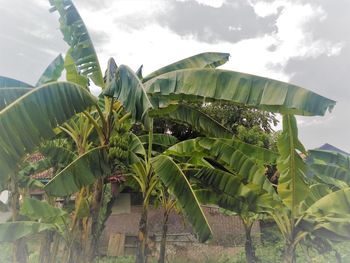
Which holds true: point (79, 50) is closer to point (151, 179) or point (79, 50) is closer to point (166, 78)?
point (166, 78)

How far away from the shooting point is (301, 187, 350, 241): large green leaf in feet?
16.6

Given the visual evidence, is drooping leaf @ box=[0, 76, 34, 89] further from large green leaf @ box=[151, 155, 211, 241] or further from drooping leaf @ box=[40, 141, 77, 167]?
large green leaf @ box=[151, 155, 211, 241]

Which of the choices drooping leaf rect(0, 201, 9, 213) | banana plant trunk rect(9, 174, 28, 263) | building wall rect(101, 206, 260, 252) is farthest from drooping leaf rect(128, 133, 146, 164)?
building wall rect(101, 206, 260, 252)

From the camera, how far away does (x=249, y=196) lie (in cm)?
558

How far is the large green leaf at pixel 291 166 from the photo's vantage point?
5176 millimetres

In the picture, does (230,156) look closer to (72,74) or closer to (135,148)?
(135,148)

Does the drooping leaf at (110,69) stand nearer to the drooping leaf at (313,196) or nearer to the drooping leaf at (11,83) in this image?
the drooping leaf at (11,83)

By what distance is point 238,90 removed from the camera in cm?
459

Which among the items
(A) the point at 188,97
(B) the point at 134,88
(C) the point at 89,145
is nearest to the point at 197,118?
(A) the point at 188,97

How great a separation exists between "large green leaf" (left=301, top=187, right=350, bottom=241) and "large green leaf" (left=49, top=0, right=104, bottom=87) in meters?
3.74

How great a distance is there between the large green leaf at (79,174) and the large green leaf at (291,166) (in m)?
2.52

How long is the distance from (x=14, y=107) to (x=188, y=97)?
2.22 metres

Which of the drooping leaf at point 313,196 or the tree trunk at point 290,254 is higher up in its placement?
the drooping leaf at point 313,196

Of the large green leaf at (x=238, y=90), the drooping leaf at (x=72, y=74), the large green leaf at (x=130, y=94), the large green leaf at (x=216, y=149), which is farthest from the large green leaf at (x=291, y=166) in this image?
the drooping leaf at (x=72, y=74)
